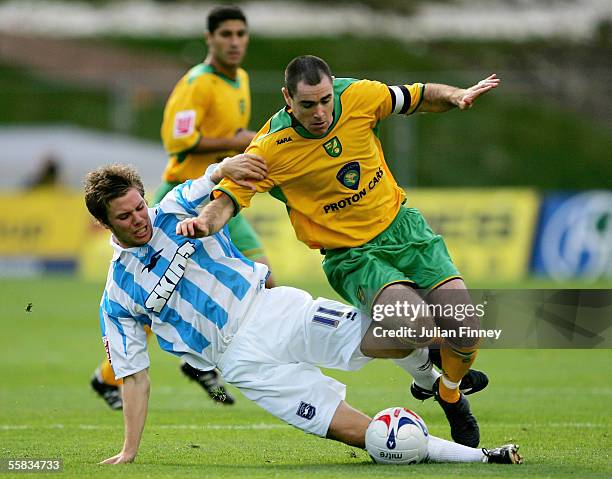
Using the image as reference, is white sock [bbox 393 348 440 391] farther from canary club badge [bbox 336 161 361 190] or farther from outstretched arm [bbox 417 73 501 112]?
outstretched arm [bbox 417 73 501 112]

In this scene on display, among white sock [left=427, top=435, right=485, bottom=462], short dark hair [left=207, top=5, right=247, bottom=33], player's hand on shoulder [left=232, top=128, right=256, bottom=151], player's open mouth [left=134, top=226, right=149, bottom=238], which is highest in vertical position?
short dark hair [left=207, top=5, right=247, bottom=33]

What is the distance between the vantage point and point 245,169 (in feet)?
22.4

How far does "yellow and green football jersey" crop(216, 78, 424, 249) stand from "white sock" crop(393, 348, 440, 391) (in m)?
0.73

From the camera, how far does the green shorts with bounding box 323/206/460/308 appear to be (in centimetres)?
702

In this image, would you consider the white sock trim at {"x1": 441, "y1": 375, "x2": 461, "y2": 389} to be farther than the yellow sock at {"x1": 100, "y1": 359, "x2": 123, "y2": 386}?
No

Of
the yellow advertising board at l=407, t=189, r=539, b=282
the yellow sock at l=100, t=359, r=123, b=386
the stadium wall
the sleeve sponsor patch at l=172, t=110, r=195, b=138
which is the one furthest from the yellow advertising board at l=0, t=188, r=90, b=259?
the yellow sock at l=100, t=359, r=123, b=386

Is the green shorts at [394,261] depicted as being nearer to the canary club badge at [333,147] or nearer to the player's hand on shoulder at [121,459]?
the canary club badge at [333,147]

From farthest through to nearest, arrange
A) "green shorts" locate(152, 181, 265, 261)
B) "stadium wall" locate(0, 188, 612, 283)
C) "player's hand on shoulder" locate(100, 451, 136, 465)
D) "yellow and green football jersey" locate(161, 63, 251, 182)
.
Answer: "stadium wall" locate(0, 188, 612, 283) → "yellow and green football jersey" locate(161, 63, 251, 182) → "green shorts" locate(152, 181, 265, 261) → "player's hand on shoulder" locate(100, 451, 136, 465)

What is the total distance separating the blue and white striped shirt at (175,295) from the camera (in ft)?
22.5

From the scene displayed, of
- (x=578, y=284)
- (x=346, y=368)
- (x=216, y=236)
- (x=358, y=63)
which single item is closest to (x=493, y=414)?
(x=346, y=368)

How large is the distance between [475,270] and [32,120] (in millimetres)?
12855

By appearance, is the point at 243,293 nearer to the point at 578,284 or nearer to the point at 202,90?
the point at 202,90

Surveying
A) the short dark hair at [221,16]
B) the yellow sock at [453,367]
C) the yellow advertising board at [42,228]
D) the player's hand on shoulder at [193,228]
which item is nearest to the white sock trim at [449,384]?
the yellow sock at [453,367]

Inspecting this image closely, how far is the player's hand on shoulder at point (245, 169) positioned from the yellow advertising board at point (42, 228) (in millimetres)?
15717
